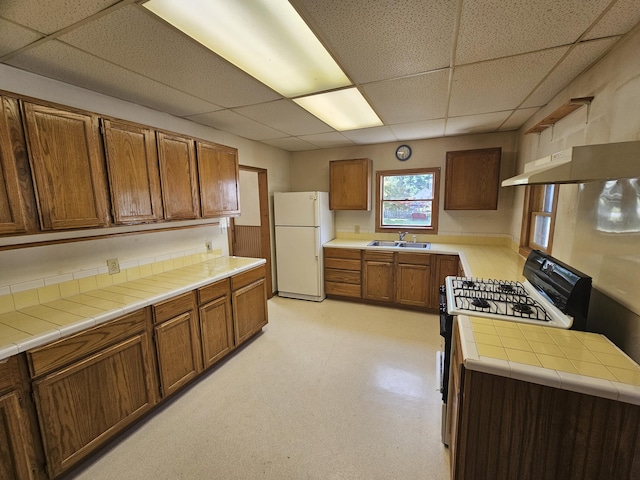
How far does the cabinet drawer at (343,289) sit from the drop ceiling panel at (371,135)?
2067mm

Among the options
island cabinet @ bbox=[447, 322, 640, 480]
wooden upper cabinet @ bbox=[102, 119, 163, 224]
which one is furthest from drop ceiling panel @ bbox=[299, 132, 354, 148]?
island cabinet @ bbox=[447, 322, 640, 480]

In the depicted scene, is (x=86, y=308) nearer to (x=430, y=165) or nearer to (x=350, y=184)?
(x=350, y=184)

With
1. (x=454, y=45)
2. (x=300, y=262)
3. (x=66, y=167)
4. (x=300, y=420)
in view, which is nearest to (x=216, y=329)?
(x=300, y=420)

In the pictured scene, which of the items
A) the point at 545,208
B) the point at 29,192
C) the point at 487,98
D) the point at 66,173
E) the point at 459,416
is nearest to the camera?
the point at 459,416

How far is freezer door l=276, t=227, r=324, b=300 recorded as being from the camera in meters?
3.94

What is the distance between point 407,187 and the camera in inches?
159

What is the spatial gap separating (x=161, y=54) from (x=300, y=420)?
2485mm

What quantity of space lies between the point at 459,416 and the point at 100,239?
2.58m

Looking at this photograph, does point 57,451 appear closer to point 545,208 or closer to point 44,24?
point 44,24

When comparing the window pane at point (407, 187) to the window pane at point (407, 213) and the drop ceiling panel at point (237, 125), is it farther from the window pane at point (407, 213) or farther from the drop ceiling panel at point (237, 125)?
the drop ceiling panel at point (237, 125)

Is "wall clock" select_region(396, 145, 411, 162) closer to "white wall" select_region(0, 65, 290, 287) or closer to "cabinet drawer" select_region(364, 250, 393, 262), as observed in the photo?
"cabinet drawer" select_region(364, 250, 393, 262)

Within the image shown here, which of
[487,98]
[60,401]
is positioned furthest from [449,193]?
[60,401]

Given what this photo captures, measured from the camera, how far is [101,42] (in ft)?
4.56

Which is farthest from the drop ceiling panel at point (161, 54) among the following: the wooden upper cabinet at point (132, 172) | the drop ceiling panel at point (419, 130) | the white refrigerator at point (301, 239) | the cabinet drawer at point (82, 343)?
the white refrigerator at point (301, 239)
